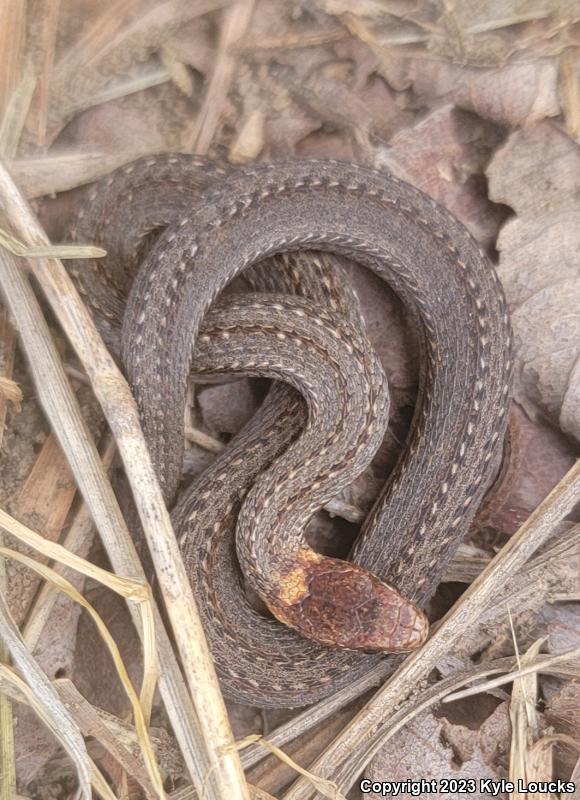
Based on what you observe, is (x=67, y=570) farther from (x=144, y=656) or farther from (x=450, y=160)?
(x=450, y=160)

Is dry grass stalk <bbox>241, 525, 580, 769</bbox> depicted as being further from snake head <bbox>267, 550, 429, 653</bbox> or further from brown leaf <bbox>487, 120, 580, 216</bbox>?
brown leaf <bbox>487, 120, 580, 216</bbox>

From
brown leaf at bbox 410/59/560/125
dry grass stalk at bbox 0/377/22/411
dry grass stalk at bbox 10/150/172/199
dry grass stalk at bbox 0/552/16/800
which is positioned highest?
brown leaf at bbox 410/59/560/125

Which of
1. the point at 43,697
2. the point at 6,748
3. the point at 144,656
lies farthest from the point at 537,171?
the point at 6,748

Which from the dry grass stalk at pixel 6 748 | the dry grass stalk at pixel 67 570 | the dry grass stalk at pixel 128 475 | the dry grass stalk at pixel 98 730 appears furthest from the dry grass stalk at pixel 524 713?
the dry grass stalk at pixel 6 748

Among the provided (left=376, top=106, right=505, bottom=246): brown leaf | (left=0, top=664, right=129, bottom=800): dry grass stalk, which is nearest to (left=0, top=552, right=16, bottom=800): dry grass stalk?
(left=0, top=664, right=129, bottom=800): dry grass stalk

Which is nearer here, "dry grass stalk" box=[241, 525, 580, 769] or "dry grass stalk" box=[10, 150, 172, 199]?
"dry grass stalk" box=[10, 150, 172, 199]

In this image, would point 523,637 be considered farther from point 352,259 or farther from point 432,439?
point 352,259
